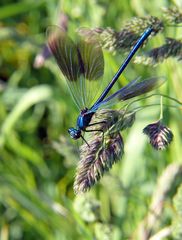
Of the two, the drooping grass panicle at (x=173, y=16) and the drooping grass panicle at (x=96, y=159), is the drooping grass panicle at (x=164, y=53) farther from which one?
the drooping grass panicle at (x=96, y=159)

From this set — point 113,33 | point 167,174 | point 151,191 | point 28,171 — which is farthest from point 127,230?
point 113,33

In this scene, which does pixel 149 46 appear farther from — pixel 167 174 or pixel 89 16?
pixel 167 174

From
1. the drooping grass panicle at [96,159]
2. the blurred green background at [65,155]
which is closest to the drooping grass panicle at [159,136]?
the drooping grass panicle at [96,159]

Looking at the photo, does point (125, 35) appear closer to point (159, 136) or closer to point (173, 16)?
point (173, 16)

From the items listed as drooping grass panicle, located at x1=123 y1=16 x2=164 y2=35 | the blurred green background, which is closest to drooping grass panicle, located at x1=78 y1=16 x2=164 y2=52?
drooping grass panicle, located at x1=123 y1=16 x2=164 y2=35

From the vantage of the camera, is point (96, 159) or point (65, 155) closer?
point (96, 159)

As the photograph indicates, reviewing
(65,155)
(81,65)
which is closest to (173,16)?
(81,65)

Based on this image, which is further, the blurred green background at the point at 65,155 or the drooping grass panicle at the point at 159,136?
the blurred green background at the point at 65,155

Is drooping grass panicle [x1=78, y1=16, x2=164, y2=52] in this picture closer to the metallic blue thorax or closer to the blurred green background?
the metallic blue thorax
